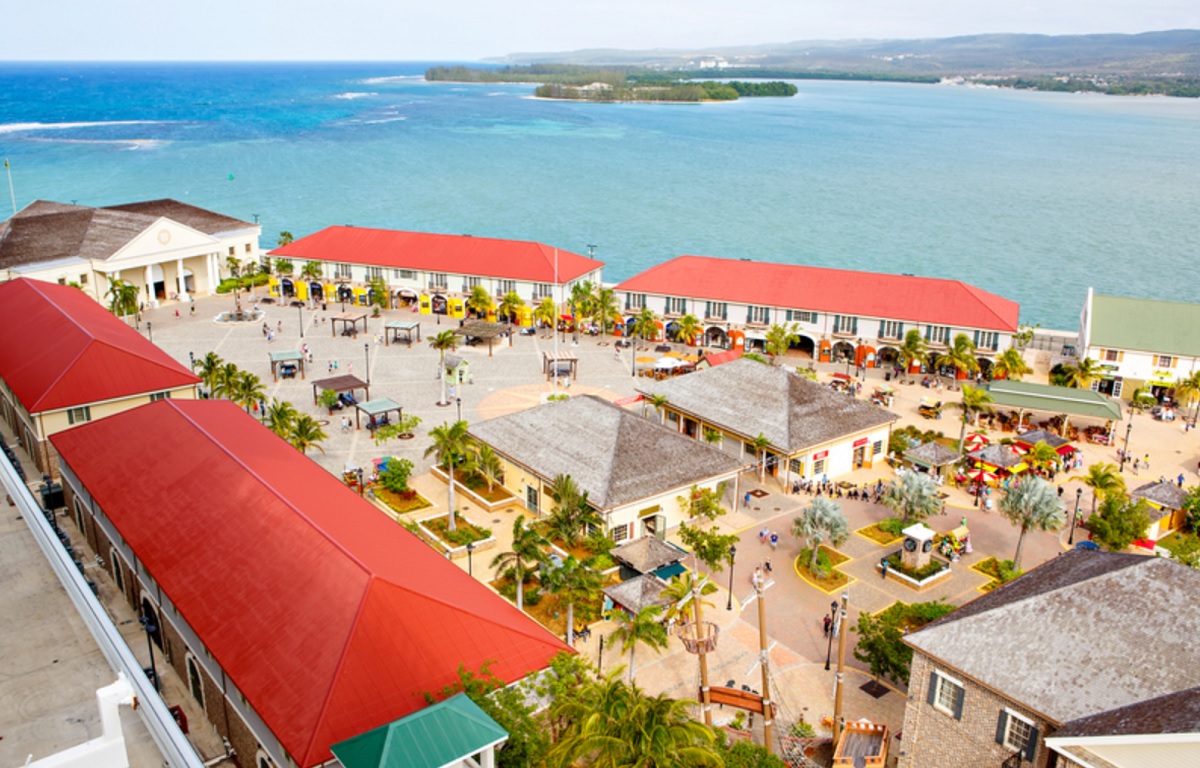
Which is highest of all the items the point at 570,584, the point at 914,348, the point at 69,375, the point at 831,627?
the point at 69,375

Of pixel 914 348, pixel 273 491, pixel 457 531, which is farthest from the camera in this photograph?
pixel 914 348

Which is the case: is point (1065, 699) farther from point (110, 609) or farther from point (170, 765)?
point (110, 609)

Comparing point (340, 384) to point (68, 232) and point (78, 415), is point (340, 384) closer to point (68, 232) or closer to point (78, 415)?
point (78, 415)

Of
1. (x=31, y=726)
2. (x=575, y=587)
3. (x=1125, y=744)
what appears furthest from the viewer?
(x=575, y=587)

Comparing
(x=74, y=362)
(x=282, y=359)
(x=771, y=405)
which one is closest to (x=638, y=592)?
(x=771, y=405)

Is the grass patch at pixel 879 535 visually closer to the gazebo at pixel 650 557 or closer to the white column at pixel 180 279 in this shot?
the gazebo at pixel 650 557

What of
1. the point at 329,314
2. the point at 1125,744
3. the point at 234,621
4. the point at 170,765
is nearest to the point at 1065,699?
the point at 1125,744

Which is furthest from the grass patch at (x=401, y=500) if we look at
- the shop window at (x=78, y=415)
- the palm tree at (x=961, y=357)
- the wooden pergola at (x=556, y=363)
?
the palm tree at (x=961, y=357)

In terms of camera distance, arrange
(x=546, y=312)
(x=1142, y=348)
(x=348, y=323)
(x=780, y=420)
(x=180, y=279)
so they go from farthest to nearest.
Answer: (x=180, y=279), (x=348, y=323), (x=546, y=312), (x=1142, y=348), (x=780, y=420)
